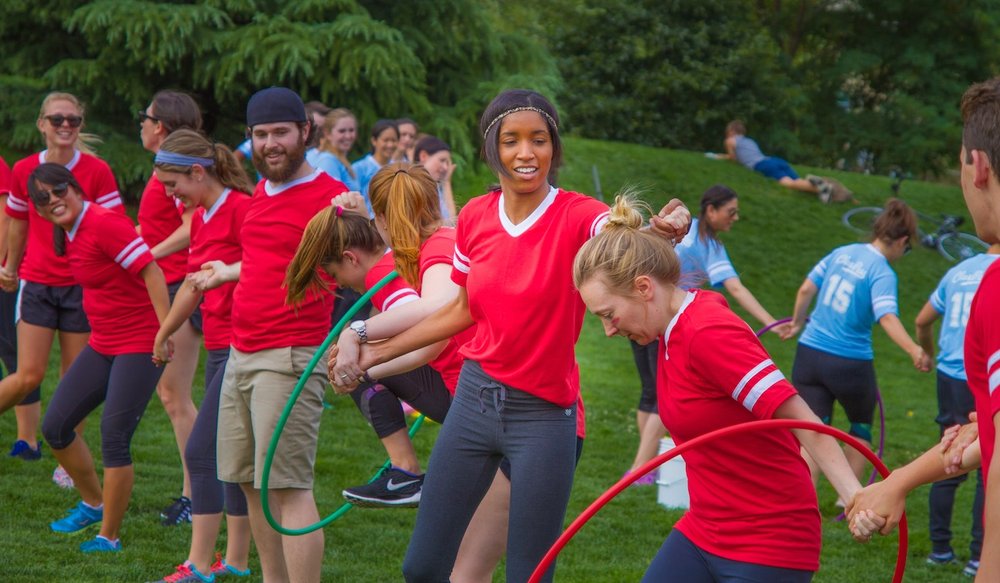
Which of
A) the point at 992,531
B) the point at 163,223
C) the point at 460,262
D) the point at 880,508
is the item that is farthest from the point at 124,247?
the point at 992,531

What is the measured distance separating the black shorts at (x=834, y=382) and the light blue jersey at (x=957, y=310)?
50 cm

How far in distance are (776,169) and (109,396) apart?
17.1 metres

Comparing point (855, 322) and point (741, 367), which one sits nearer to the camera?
point (741, 367)

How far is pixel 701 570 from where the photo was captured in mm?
3570

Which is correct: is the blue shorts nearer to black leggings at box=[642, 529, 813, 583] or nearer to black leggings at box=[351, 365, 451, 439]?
black leggings at box=[351, 365, 451, 439]

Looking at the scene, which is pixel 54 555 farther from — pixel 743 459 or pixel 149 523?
pixel 743 459

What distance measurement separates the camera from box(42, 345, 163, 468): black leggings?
6.10m

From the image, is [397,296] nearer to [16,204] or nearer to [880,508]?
[880,508]

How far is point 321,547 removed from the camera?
16.3 ft

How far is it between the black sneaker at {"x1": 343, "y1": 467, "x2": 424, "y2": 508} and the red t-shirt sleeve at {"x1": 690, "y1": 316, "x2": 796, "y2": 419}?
5.60 ft

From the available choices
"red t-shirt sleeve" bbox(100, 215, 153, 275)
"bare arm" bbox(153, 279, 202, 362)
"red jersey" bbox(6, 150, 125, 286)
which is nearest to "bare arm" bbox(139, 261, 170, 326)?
"red t-shirt sleeve" bbox(100, 215, 153, 275)

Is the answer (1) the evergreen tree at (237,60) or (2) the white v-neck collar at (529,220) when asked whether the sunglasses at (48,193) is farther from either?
(1) the evergreen tree at (237,60)

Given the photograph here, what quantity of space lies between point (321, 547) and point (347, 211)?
4.73ft

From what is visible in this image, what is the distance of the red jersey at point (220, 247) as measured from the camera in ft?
18.4
